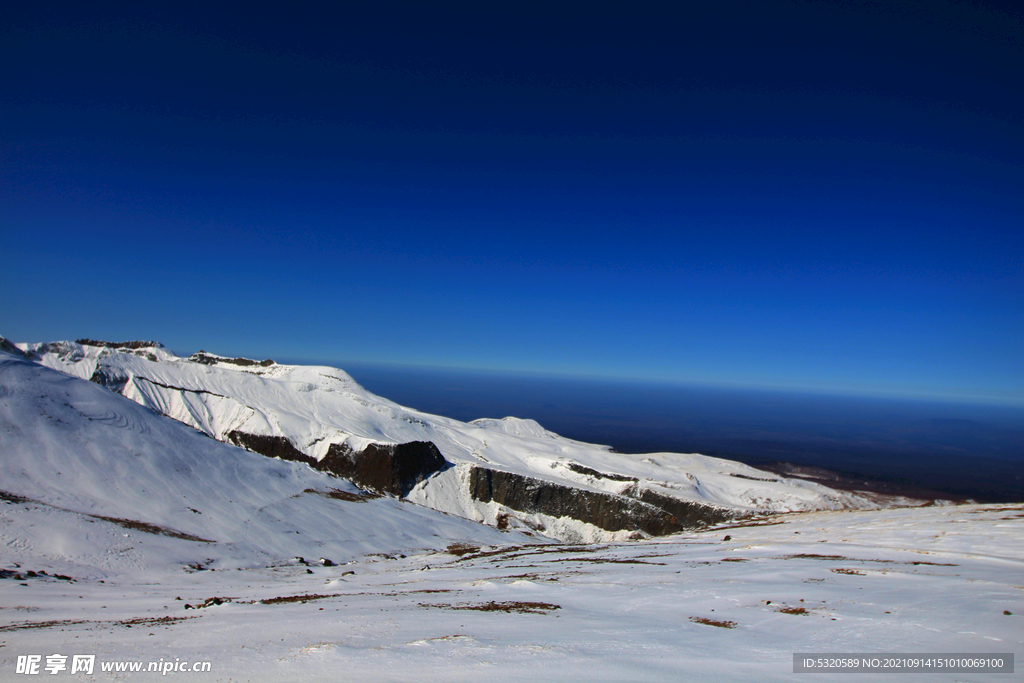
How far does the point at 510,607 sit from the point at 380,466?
236ft

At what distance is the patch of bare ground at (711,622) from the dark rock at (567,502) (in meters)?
68.4

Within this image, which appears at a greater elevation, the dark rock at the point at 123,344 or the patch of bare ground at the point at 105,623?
the dark rock at the point at 123,344

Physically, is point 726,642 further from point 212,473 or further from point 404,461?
point 404,461

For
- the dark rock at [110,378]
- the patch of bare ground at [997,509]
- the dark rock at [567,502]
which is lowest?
the dark rock at [567,502]

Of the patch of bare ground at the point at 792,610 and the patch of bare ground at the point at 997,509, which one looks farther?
the patch of bare ground at the point at 997,509

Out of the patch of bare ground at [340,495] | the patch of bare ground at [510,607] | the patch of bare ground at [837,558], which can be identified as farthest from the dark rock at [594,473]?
the patch of bare ground at [510,607]

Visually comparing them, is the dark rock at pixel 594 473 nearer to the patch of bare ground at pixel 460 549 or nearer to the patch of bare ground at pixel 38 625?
the patch of bare ground at pixel 460 549

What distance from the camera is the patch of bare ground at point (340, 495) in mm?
54844

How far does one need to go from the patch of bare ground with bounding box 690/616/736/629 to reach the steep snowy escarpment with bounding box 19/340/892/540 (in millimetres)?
67392

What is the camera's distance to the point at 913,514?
3869 centimetres

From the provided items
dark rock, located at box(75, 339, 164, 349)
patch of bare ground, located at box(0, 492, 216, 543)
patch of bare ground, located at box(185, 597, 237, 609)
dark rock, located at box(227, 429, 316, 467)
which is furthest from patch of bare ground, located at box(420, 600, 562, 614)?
dark rock, located at box(75, 339, 164, 349)

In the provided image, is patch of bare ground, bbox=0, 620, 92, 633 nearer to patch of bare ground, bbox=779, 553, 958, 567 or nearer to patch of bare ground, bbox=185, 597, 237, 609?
patch of bare ground, bbox=185, 597, 237, 609

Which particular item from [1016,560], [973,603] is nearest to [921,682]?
[973,603]

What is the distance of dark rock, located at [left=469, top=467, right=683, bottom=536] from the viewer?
76.2 m
